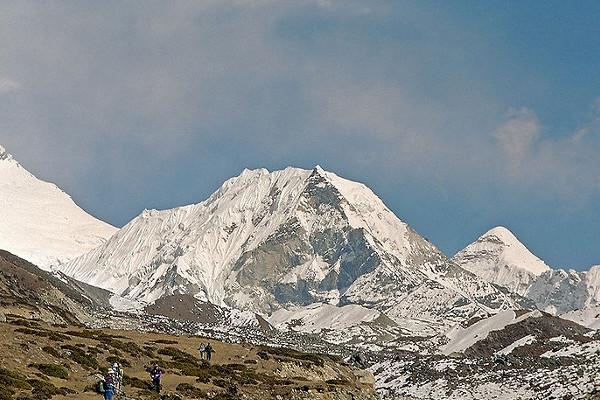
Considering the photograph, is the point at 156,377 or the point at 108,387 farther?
the point at 156,377

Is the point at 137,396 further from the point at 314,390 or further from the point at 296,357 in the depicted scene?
the point at 296,357

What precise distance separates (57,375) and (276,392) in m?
21.8

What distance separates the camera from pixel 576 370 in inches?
5674

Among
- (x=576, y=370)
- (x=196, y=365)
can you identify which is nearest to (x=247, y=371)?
(x=196, y=365)

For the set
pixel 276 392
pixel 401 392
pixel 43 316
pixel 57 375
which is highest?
pixel 401 392

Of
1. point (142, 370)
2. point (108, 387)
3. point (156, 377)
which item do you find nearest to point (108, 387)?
point (108, 387)

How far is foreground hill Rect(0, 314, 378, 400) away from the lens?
66.6 m

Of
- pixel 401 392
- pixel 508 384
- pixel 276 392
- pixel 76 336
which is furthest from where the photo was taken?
pixel 401 392

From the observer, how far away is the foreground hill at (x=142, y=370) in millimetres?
66625

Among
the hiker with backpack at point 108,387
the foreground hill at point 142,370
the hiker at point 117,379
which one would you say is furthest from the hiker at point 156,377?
the hiker with backpack at point 108,387

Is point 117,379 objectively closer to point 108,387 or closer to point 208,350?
point 108,387

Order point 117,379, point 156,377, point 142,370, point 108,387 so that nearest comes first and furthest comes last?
point 108,387 < point 117,379 < point 156,377 < point 142,370

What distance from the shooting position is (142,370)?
85.9 meters

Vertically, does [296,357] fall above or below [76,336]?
above
